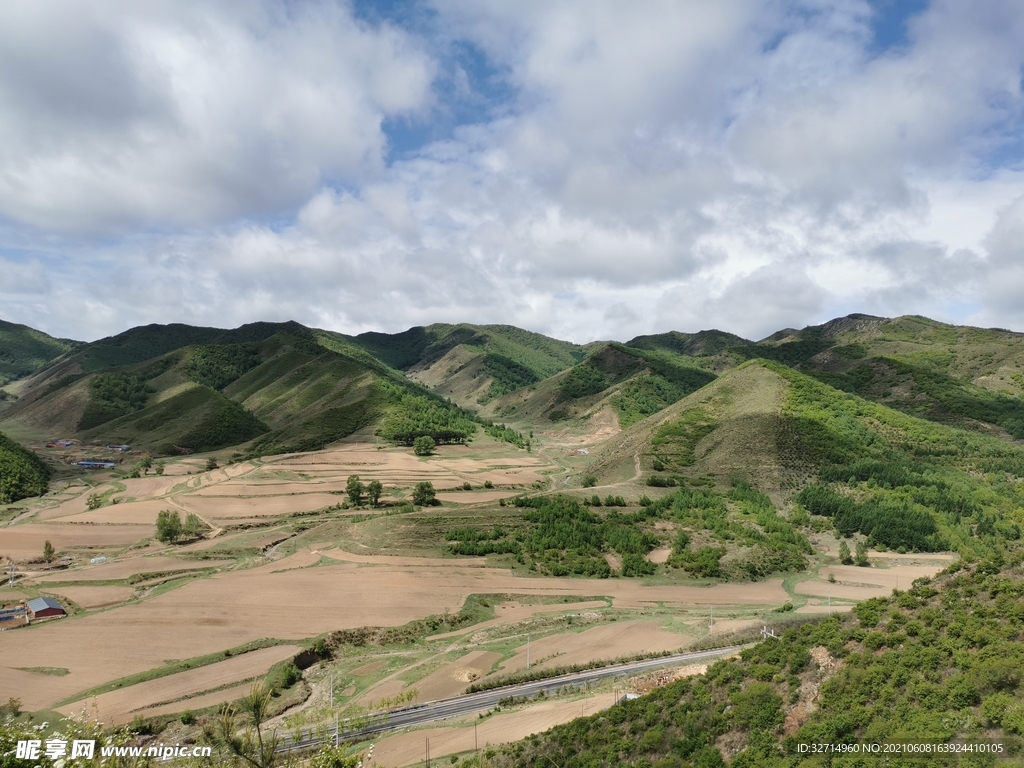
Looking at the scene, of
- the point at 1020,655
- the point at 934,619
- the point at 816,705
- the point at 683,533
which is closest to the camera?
the point at 1020,655

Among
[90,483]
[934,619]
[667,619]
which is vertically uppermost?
[90,483]

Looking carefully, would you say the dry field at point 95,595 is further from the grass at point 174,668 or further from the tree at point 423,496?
the tree at point 423,496

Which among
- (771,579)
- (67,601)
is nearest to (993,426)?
(771,579)

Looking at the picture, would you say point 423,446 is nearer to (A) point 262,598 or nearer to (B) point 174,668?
(A) point 262,598

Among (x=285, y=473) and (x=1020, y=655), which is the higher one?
(x=285, y=473)

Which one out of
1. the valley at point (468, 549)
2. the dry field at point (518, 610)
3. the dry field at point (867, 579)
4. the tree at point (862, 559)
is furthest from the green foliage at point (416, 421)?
the tree at point (862, 559)

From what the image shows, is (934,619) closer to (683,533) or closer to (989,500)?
(683,533)
